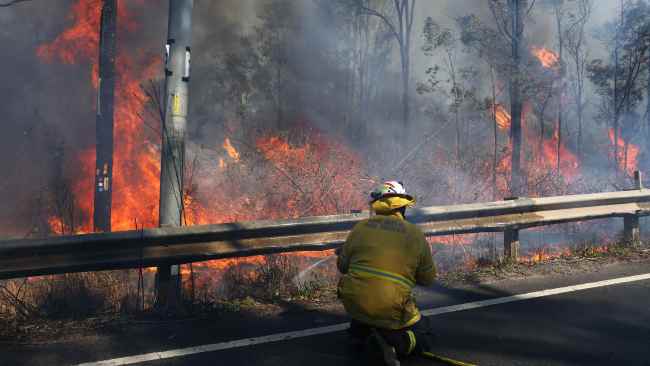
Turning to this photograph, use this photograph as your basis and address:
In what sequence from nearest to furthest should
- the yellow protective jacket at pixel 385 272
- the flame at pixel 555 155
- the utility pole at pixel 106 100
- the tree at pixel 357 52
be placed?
1. the yellow protective jacket at pixel 385 272
2. the utility pole at pixel 106 100
3. the flame at pixel 555 155
4. the tree at pixel 357 52

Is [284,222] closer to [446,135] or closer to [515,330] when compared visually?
[515,330]

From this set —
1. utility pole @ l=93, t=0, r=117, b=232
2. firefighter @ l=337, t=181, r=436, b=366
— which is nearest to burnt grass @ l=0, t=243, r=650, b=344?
firefighter @ l=337, t=181, r=436, b=366

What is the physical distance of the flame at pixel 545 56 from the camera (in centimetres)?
2311

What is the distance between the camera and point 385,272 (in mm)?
3342

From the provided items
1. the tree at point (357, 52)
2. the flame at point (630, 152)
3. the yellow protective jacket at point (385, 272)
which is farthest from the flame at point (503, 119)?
the yellow protective jacket at point (385, 272)

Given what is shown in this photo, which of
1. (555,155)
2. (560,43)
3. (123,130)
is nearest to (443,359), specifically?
(123,130)

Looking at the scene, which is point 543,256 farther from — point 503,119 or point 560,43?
point 560,43

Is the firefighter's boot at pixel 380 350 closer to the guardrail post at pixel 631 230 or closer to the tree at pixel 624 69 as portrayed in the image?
the guardrail post at pixel 631 230

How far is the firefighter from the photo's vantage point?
10.9 ft

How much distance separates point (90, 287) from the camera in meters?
5.30

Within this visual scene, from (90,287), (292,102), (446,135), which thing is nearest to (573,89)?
(446,135)

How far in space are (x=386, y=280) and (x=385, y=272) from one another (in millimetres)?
46

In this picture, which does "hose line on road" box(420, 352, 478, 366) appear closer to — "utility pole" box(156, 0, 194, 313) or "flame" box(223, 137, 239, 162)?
"utility pole" box(156, 0, 194, 313)

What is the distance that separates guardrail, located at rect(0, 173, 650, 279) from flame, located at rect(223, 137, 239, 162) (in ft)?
35.3
